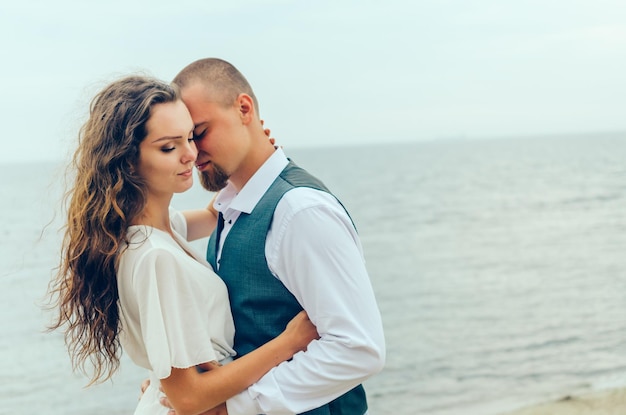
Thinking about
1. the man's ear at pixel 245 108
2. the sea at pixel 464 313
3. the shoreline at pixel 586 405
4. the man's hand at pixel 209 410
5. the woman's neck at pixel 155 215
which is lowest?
the sea at pixel 464 313

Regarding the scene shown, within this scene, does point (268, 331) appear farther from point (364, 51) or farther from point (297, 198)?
point (364, 51)

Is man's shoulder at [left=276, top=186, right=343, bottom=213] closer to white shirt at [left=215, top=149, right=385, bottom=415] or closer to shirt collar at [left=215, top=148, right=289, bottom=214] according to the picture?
white shirt at [left=215, top=149, right=385, bottom=415]

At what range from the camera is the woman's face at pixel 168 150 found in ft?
7.04

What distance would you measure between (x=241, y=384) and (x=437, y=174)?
6319 centimetres

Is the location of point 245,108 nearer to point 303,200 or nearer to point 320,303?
point 303,200

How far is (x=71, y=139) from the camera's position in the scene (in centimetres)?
229

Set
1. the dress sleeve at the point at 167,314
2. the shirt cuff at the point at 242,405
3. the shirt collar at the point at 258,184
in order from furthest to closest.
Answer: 1. the shirt collar at the point at 258,184
2. the shirt cuff at the point at 242,405
3. the dress sleeve at the point at 167,314

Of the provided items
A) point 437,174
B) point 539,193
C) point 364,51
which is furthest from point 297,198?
point 364,51

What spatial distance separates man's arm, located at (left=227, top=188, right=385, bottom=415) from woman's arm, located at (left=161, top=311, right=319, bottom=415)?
1.3 inches

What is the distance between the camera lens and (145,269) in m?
2.02

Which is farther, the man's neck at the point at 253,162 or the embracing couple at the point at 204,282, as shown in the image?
the man's neck at the point at 253,162

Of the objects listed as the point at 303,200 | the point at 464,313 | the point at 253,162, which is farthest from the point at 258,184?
the point at 464,313

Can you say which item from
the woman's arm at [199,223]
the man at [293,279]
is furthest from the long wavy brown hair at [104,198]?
the woman's arm at [199,223]

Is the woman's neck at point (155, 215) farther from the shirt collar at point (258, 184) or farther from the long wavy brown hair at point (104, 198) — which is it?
the shirt collar at point (258, 184)
